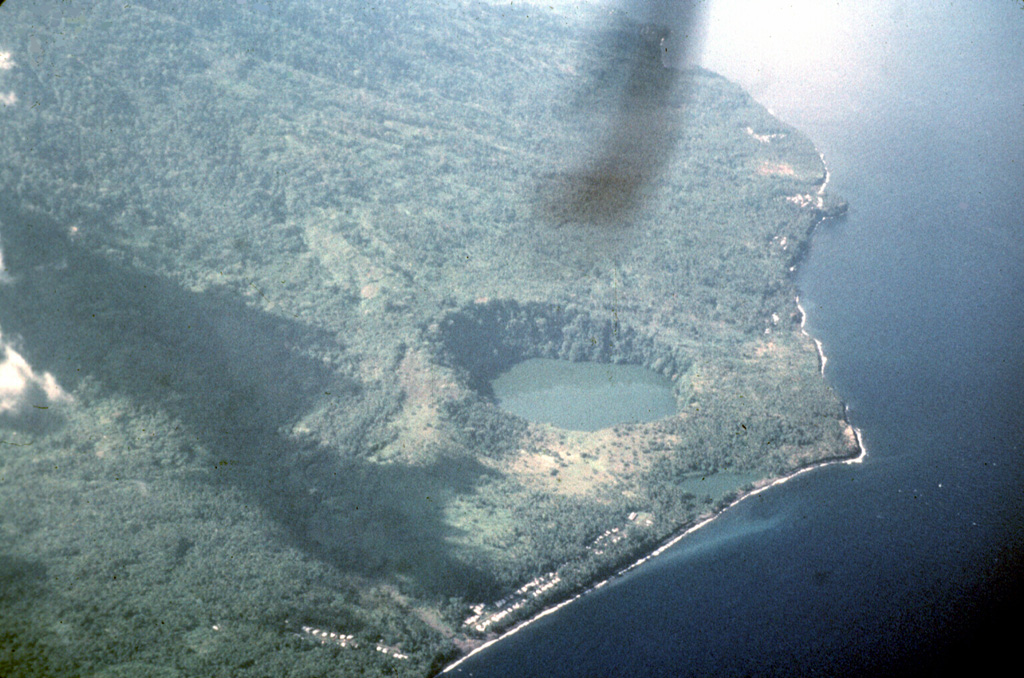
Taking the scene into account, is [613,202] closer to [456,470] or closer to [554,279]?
[554,279]

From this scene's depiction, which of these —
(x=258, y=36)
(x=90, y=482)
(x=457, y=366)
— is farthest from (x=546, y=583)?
(x=258, y=36)

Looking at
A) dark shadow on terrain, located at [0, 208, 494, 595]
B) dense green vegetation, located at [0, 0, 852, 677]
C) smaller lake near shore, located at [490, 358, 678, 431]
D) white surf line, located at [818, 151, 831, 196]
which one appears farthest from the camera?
white surf line, located at [818, 151, 831, 196]

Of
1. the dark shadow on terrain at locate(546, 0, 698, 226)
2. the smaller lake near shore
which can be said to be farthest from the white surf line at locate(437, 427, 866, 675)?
the dark shadow on terrain at locate(546, 0, 698, 226)

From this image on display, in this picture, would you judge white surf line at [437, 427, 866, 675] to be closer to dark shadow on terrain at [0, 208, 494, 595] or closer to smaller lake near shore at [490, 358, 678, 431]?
dark shadow on terrain at [0, 208, 494, 595]

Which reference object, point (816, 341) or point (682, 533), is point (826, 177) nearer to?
point (816, 341)

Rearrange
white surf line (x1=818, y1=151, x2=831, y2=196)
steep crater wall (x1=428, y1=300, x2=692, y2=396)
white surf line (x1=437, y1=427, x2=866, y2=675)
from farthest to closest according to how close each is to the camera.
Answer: white surf line (x1=818, y1=151, x2=831, y2=196)
steep crater wall (x1=428, y1=300, x2=692, y2=396)
white surf line (x1=437, y1=427, x2=866, y2=675)

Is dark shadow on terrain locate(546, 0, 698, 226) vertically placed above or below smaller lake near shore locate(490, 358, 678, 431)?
above
